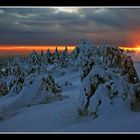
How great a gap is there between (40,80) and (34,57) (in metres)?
0.20

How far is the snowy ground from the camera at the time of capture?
4855mm

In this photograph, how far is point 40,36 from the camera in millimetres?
4938

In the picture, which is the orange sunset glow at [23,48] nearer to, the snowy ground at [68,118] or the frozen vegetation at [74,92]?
the frozen vegetation at [74,92]

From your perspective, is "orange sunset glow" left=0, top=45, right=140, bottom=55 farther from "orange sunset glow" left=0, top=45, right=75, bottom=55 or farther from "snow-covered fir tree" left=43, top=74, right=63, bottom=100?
"snow-covered fir tree" left=43, top=74, right=63, bottom=100

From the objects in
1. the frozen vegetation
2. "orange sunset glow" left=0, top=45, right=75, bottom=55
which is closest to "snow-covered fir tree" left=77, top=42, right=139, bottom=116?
the frozen vegetation

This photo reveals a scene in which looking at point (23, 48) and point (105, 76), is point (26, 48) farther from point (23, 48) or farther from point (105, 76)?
point (105, 76)

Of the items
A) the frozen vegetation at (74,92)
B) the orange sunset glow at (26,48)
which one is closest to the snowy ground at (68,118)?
the frozen vegetation at (74,92)

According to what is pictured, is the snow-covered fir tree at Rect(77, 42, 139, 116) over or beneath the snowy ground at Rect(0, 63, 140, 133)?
over

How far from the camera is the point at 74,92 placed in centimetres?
487

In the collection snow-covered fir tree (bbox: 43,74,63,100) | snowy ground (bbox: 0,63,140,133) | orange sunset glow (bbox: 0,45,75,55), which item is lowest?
snowy ground (bbox: 0,63,140,133)

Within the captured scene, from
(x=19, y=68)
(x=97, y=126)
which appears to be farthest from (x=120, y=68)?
(x=19, y=68)

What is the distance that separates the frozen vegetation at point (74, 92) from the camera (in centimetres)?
486

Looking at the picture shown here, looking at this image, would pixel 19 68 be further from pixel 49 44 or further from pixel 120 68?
pixel 120 68
